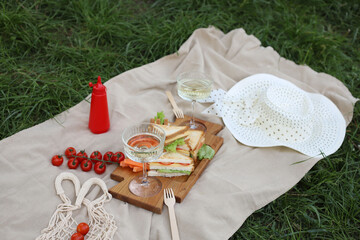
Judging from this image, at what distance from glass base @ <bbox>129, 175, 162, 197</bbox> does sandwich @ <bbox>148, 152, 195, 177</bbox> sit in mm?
68

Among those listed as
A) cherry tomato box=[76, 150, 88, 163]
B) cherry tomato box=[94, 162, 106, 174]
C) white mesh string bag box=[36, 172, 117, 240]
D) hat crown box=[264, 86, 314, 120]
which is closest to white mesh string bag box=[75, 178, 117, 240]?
white mesh string bag box=[36, 172, 117, 240]

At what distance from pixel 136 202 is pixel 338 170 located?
1.85 meters

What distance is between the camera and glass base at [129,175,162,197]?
2.50 meters

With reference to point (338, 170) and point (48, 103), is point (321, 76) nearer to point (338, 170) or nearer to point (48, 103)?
point (338, 170)

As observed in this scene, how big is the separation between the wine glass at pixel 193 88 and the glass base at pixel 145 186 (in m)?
0.79

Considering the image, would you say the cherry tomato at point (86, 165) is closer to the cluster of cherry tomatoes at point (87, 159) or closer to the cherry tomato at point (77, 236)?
the cluster of cherry tomatoes at point (87, 159)

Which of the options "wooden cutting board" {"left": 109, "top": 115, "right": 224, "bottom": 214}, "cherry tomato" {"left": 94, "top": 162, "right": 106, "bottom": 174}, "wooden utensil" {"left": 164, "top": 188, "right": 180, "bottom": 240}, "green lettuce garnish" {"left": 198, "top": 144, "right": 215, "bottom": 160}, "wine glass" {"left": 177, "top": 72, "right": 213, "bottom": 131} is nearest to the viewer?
"wooden utensil" {"left": 164, "top": 188, "right": 180, "bottom": 240}

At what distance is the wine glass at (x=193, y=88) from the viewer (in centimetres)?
304

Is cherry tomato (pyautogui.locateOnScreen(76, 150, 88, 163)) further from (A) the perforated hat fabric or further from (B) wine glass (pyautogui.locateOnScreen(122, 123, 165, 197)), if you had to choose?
(A) the perforated hat fabric

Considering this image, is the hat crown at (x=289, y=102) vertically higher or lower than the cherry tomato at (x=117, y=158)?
higher

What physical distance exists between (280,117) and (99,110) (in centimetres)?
156

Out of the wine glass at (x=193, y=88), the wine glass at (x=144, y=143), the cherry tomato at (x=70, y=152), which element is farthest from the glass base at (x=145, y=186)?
the wine glass at (x=193, y=88)

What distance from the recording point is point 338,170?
10.5 feet

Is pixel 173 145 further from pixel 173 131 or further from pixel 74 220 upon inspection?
pixel 74 220
